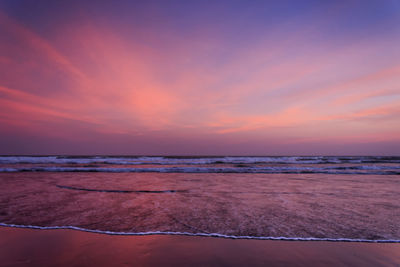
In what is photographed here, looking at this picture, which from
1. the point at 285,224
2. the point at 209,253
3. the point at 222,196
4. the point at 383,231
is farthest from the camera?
the point at 222,196

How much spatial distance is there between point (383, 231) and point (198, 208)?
3.10 m

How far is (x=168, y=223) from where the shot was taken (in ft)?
11.5

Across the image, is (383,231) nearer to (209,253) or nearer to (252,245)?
(252,245)

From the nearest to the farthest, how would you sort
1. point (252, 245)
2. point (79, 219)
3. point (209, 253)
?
1. point (209, 253)
2. point (252, 245)
3. point (79, 219)

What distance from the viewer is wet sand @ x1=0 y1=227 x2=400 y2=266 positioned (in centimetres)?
229

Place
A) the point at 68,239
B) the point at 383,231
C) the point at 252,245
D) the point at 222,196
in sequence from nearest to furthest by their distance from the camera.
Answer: the point at 252,245 < the point at 68,239 < the point at 383,231 < the point at 222,196

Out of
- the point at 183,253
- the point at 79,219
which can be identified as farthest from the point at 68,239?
the point at 183,253

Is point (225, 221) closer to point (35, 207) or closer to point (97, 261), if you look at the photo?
point (97, 261)

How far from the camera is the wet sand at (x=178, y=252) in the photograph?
2287 mm

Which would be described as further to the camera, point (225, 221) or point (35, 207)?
point (35, 207)

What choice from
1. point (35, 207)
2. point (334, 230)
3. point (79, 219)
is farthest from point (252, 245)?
point (35, 207)

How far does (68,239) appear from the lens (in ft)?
9.44

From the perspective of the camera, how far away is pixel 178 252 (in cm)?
251

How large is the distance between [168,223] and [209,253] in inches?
48.0
